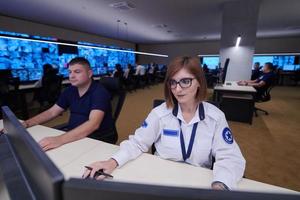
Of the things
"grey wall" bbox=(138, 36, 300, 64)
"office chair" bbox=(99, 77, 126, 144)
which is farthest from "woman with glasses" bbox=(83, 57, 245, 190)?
"grey wall" bbox=(138, 36, 300, 64)

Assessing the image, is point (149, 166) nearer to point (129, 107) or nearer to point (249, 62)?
point (129, 107)

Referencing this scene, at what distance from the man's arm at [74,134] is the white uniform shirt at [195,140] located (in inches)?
17.3

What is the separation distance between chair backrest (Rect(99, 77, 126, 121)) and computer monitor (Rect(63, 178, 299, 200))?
1.60m

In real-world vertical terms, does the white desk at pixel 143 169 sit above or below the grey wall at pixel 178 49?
below

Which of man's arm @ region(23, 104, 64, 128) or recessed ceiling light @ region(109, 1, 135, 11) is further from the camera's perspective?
recessed ceiling light @ region(109, 1, 135, 11)

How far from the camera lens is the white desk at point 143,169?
2.83ft

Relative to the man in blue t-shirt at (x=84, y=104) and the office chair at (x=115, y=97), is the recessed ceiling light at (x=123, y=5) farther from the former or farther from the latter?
the man in blue t-shirt at (x=84, y=104)

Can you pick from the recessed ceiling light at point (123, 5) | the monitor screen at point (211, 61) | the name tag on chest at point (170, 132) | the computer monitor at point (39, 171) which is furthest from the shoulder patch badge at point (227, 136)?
the monitor screen at point (211, 61)

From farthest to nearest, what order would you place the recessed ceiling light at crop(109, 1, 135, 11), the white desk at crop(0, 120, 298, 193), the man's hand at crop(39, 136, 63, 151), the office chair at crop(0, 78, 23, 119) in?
the recessed ceiling light at crop(109, 1, 135, 11), the office chair at crop(0, 78, 23, 119), the man's hand at crop(39, 136, 63, 151), the white desk at crop(0, 120, 298, 193)

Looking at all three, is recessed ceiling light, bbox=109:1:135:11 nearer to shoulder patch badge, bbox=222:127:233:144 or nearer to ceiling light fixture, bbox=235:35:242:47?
ceiling light fixture, bbox=235:35:242:47

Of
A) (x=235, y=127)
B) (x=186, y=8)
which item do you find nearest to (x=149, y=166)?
(x=235, y=127)

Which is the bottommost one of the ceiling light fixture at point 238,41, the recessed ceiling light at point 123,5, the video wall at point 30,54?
the video wall at point 30,54

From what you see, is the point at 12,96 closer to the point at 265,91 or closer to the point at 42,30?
the point at 42,30

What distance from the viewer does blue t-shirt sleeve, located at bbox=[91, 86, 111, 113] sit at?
159 centimetres
